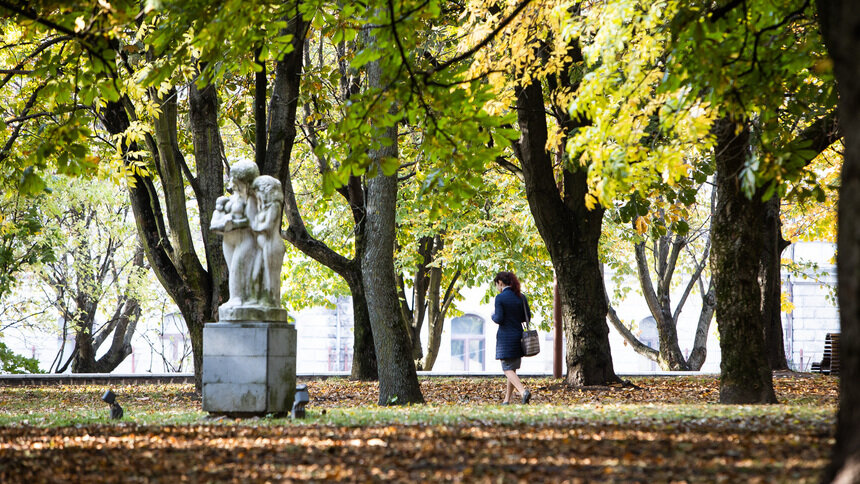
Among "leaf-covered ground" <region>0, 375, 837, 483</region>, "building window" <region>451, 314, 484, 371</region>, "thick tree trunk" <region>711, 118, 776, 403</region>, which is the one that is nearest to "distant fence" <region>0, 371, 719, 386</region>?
"thick tree trunk" <region>711, 118, 776, 403</region>

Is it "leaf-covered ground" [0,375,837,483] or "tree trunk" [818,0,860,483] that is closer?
"tree trunk" [818,0,860,483]

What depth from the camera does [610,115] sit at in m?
8.95

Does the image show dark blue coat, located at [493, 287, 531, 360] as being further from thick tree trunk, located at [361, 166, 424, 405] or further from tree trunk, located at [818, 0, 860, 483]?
tree trunk, located at [818, 0, 860, 483]

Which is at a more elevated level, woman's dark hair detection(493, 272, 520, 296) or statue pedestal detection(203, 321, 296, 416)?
woman's dark hair detection(493, 272, 520, 296)

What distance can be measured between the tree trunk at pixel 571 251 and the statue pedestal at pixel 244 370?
18.0ft

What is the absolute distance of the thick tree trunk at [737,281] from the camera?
8844 millimetres

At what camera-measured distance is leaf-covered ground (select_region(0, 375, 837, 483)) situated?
4629mm

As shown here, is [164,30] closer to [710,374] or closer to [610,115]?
[610,115]

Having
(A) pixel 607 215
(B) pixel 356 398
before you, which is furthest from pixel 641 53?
(A) pixel 607 215

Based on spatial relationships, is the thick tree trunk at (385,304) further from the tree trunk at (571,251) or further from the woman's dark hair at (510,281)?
the tree trunk at (571,251)

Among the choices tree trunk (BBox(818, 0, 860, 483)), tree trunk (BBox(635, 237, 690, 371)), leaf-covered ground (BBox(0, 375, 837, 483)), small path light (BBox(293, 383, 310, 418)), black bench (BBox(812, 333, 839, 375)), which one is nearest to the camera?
tree trunk (BBox(818, 0, 860, 483))

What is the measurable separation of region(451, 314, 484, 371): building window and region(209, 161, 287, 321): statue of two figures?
29516mm

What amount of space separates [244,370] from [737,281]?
5.37m

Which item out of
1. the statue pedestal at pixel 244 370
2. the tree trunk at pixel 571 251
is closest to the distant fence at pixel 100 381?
the tree trunk at pixel 571 251
